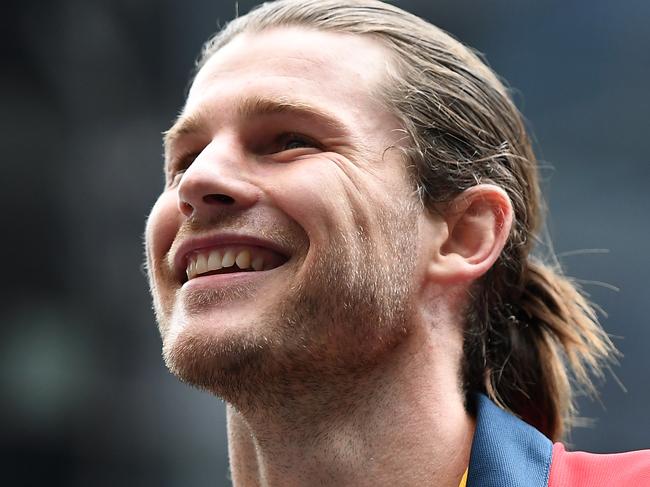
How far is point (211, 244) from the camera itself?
8.46 feet

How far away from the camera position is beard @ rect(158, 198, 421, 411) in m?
2.41

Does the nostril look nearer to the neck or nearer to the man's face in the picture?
the man's face

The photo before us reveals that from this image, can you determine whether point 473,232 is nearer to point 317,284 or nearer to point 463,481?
point 317,284

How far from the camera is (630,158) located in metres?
8.88

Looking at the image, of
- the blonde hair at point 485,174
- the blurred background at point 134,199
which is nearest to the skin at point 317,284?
the blonde hair at point 485,174

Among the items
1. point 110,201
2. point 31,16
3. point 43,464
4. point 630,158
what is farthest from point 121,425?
point 630,158

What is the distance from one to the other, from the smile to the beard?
0.09 metres

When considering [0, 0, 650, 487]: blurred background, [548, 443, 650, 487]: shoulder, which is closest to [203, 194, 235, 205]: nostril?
[548, 443, 650, 487]: shoulder

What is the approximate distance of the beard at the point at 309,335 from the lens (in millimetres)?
2412

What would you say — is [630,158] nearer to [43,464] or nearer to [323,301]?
[43,464]

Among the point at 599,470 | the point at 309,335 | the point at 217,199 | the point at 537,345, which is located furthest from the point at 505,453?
the point at 217,199

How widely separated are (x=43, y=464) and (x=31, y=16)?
378 cm

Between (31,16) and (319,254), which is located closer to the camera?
(319,254)

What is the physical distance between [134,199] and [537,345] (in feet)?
19.8
